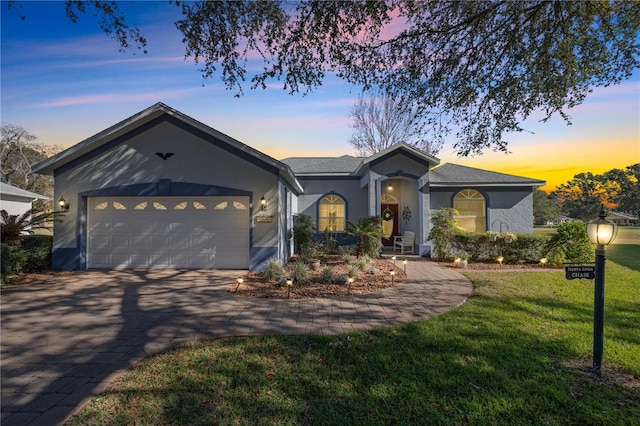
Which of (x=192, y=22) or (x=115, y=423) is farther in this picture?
(x=192, y=22)

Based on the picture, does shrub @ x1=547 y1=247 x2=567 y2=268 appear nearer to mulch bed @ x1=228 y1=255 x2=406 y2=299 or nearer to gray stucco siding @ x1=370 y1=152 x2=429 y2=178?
gray stucco siding @ x1=370 y1=152 x2=429 y2=178

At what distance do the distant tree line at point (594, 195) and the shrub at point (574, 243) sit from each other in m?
46.3

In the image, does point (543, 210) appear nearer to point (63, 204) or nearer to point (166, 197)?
point (166, 197)

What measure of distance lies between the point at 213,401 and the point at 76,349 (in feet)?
9.06

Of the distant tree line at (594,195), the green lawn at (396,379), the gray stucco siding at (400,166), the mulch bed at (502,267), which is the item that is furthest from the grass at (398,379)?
the distant tree line at (594,195)

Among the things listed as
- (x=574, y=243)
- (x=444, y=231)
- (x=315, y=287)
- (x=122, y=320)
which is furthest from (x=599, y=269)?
(x=574, y=243)

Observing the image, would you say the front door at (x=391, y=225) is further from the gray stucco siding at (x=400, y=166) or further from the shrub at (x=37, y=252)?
the shrub at (x=37, y=252)

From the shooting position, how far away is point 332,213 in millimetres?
15648

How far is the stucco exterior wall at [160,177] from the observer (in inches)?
395

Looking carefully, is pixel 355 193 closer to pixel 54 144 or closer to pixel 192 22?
pixel 192 22

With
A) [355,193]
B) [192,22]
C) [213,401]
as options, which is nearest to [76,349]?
[213,401]

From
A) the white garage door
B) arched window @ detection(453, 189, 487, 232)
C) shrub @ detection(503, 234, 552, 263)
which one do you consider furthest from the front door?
the white garage door

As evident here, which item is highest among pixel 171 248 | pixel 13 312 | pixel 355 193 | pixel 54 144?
pixel 54 144

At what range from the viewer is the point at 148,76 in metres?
8.43
